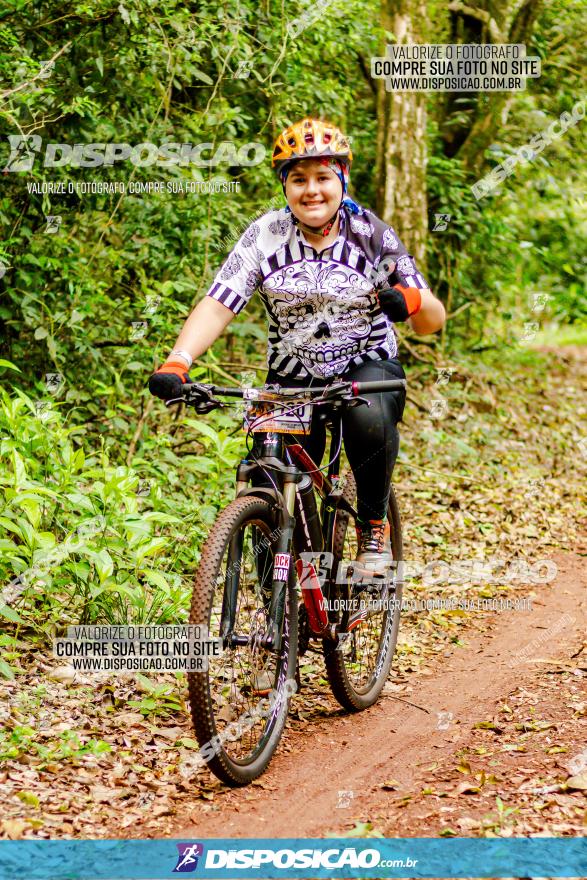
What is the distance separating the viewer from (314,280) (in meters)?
4.21

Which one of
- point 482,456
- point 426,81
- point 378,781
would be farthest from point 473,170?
point 378,781

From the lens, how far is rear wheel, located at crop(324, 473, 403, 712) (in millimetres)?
4703

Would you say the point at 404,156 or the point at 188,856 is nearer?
the point at 188,856

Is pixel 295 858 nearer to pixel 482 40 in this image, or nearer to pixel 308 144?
pixel 308 144

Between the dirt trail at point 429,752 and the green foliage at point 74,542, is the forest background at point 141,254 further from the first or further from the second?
the dirt trail at point 429,752

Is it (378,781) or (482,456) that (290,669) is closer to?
(378,781)

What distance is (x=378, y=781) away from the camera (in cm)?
404

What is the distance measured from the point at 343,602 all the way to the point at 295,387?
115 cm

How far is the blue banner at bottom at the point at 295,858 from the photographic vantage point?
3.23m

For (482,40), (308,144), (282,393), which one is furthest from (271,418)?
(482,40)

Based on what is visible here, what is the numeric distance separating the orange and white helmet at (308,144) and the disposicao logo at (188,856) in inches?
106

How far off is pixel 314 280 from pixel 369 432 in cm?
73

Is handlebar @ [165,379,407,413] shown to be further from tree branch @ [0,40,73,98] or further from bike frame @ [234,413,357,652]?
tree branch @ [0,40,73,98]

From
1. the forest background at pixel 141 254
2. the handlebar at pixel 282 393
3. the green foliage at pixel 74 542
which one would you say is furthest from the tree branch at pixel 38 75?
the handlebar at pixel 282 393
